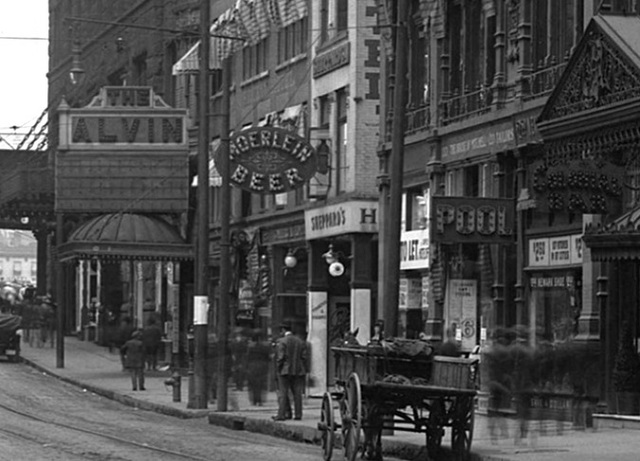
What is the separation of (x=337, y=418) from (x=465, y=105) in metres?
9.32

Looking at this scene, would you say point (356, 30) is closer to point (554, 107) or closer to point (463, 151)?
point (463, 151)

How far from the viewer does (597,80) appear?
879 inches

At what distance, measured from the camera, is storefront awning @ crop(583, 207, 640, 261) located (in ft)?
77.0

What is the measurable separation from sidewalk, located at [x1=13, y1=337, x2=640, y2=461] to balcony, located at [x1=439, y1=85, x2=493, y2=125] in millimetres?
6167

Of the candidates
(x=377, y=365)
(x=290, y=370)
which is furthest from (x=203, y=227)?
(x=377, y=365)

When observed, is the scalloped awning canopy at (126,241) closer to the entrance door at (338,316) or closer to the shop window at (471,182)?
the entrance door at (338,316)

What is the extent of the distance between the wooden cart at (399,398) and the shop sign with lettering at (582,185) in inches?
130

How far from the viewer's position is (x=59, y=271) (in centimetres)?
5456

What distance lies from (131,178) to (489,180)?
2169 centimetres

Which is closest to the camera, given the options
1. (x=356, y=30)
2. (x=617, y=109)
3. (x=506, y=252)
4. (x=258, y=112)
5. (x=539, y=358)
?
(x=617, y=109)

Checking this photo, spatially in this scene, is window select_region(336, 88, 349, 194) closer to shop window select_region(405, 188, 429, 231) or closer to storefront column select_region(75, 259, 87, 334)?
shop window select_region(405, 188, 429, 231)

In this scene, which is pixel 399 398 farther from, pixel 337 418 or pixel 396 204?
pixel 337 418

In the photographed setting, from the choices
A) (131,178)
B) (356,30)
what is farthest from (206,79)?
(131,178)

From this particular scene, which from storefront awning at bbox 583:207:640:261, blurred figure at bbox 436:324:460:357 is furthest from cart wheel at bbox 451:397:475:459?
blurred figure at bbox 436:324:460:357
